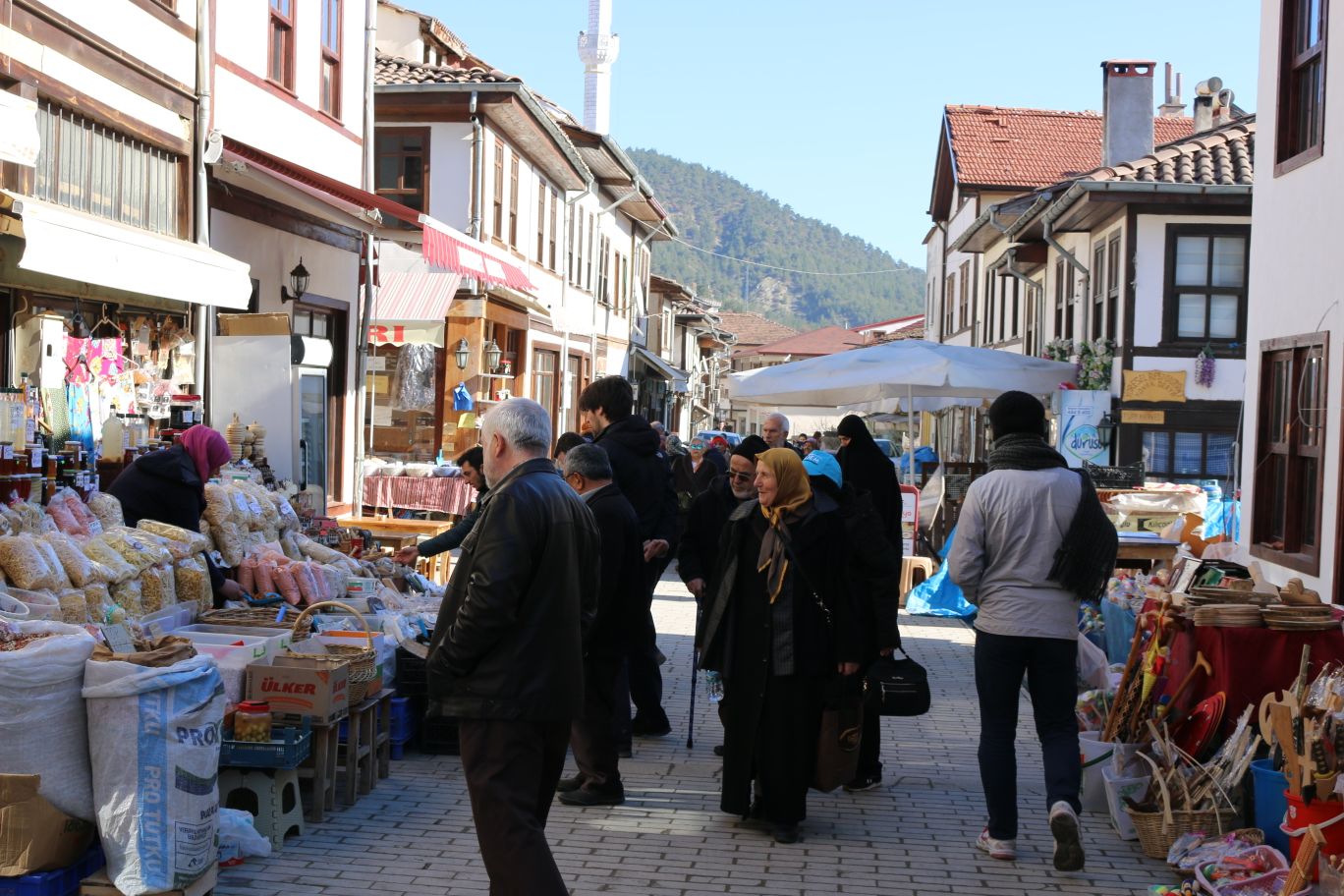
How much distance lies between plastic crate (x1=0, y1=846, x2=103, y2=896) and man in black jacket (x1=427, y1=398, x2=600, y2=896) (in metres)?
1.45

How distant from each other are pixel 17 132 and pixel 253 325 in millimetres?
4935

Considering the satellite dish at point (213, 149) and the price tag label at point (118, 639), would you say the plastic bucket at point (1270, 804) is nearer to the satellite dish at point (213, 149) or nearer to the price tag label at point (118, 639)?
the price tag label at point (118, 639)

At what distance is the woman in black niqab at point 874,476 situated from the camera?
8344mm

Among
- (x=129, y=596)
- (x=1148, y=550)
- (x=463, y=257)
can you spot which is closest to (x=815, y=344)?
(x=463, y=257)

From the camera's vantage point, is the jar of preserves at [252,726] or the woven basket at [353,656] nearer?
the jar of preserves at [252,726]

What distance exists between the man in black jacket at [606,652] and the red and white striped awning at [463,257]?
573 centimetres

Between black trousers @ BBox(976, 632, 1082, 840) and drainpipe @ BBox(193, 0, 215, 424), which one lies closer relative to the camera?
black trousers @ BBox(976, 632, 1082, 840)

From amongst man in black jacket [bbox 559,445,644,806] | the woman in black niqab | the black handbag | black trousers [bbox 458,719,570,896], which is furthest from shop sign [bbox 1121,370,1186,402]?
black trousers [bbox 458,719,570,896]

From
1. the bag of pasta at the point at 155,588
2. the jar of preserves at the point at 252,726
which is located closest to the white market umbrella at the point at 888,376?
the bag of pasta at the point at 155,588

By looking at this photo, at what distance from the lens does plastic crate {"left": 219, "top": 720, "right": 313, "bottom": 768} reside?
5918mm

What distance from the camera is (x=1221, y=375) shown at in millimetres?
17609

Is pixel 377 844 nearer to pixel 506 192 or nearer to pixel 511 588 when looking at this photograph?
pixel 511 588

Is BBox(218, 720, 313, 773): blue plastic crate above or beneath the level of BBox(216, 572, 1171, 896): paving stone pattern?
above

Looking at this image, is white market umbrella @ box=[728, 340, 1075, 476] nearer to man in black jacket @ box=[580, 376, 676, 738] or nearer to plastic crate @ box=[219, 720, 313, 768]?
man in black jacket @ box=[580, 376, 676, 738]
